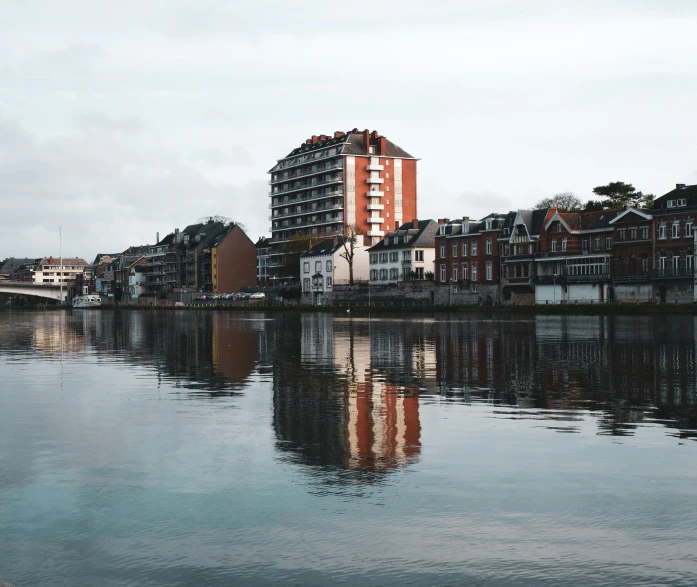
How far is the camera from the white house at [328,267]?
550 feet

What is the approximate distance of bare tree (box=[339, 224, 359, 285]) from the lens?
163750 mm

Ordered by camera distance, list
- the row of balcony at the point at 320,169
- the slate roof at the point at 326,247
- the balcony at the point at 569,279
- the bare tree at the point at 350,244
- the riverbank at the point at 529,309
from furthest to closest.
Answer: the row of balcony at the point at 320,169 → the slate roof at the point at 326,247 → the bare tree at the point at 350,244 → the balcony at the point at 569,279 → the riverbank at the point at 529,309

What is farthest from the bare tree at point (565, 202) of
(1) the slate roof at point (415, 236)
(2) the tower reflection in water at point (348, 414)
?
(2) the tower reflection in water at point (348, 414)

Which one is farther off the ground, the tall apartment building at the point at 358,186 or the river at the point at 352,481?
the tall apartment building at the point at 358,186

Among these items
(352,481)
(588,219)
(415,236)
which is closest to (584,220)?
(588,219)

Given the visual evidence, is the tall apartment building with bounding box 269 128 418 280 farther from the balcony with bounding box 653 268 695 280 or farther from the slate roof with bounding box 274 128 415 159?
the balcony with bounding box 653 268 695 280

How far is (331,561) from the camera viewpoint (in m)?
9.45

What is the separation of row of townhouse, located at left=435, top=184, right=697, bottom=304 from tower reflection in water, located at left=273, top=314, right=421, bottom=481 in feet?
273

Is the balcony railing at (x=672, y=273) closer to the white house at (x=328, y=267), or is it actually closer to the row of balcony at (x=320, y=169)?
the white house at (x=328, y=267)

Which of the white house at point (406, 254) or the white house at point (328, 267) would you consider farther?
the white house at point (328, 267)

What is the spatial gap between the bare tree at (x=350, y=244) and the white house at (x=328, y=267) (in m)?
0.19

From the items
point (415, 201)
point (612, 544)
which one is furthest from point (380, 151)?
point (612, 544)

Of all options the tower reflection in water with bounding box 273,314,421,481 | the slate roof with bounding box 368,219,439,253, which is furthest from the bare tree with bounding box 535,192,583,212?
the tower reflection in water with bounding box 273,314,421,481

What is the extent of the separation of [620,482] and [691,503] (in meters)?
1.30
